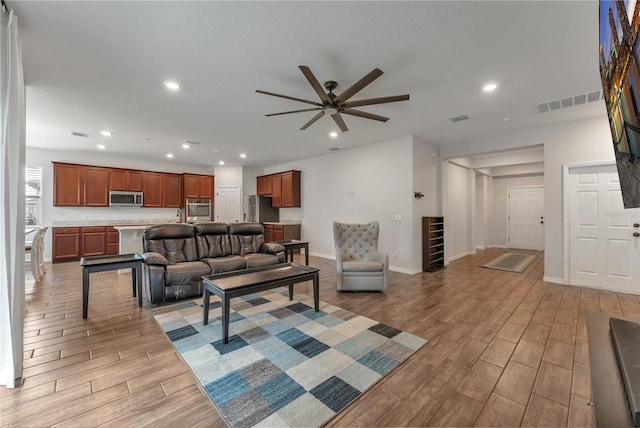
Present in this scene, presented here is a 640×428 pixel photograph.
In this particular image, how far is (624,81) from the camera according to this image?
3.18ft

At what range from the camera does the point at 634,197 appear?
4.19 feet

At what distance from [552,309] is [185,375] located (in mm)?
4228

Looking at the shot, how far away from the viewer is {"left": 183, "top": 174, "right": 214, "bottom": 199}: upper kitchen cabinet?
805 centimetres

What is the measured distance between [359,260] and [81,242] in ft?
22.7

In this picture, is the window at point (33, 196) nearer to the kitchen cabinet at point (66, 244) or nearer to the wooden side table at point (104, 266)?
the kitchen cabinet at point (66, 244)

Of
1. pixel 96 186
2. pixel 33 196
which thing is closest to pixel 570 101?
pixel 96 186

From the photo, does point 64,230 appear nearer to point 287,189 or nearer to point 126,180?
point 126,180

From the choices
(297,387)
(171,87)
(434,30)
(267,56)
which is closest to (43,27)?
(171,87)

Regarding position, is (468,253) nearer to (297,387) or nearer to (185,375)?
(297,387)

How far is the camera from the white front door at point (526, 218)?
8.02 metres

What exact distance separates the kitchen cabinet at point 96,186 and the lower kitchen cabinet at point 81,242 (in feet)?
2.30

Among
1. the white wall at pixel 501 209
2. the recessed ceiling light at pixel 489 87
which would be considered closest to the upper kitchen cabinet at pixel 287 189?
the recessed ceiling light at pixel 489 87

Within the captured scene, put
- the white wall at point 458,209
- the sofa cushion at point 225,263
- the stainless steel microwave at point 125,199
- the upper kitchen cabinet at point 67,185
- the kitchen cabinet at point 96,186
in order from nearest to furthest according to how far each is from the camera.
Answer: the sofa cushion at point 225,263, the upper kitchen cabinet at point 67,185, the white wall at point 458,209, the kitchen cabinet at point 96,186, the stainless steel microwave at point 125,199

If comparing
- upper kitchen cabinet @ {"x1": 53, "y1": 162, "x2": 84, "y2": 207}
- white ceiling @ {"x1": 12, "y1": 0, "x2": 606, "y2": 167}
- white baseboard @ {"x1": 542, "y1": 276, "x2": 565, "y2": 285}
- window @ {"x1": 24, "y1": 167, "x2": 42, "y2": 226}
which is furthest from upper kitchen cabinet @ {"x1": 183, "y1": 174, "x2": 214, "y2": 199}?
white baseboard @ {"x1": 542, "y1": 276, "x2": 565, "y2": 285}
